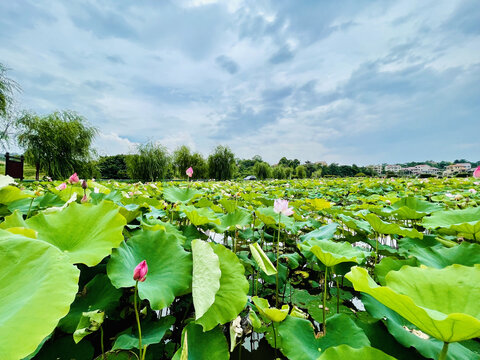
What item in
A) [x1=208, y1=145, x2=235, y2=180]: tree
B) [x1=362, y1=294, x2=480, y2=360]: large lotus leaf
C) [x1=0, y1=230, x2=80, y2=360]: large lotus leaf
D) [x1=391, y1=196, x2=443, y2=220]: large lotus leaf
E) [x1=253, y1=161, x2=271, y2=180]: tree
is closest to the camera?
[x1=0, y1=230, x2=80, y2=360]: large lotus leaf

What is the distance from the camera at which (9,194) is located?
1.04m

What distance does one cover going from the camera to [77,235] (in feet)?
2.53

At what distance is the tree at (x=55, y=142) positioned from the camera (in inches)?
348

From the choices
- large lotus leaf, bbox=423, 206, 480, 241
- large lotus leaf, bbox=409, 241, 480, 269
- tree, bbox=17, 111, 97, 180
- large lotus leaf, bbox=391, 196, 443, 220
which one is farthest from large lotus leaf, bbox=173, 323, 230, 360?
tree, bbox=17, 111, 97, 180

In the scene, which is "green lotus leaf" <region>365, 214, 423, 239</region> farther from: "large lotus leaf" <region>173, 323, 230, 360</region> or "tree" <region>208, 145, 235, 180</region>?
"tree" <region>208, 145, 235, 180</region>

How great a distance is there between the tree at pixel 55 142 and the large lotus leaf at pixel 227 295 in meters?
11.1

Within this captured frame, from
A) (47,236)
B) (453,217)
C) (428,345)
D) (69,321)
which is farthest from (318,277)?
(47,236)

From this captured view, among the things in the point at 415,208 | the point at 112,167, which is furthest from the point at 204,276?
the point at 112,167

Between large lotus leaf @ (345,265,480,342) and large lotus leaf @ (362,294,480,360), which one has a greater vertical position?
large lotus leaf @ (345,265,480,342)

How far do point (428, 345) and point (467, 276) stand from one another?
22cm

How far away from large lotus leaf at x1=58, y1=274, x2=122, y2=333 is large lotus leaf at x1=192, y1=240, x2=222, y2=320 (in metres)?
0.24

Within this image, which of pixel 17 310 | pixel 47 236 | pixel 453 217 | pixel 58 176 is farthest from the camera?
pixel 58 176

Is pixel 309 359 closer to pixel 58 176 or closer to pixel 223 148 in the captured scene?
pixel 58 176

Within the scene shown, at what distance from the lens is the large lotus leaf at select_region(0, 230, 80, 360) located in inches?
12.6
